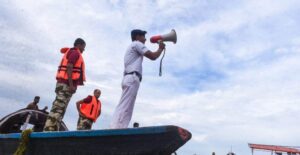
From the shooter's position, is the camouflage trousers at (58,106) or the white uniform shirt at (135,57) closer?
the white uniform shirt at (135,57)

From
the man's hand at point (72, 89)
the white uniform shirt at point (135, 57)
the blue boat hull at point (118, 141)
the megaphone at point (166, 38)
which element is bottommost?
the blue boat hull at point (118, 141)

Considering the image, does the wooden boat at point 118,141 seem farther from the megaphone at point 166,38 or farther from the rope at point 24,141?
the megaphone at point 166,38

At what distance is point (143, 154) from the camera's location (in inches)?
144

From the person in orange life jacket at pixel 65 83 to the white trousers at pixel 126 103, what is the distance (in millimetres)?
1303

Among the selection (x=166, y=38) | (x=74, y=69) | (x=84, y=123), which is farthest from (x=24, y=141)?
(x=84, y=123)

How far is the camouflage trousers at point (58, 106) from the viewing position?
5.52 metres

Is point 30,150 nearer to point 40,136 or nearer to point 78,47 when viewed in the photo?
point 40,136

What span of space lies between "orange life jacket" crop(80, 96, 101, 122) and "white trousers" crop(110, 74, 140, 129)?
3.26 m

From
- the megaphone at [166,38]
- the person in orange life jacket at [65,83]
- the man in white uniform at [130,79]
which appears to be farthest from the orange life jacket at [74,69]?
the megaphone at [166,38]

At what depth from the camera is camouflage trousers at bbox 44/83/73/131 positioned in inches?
217

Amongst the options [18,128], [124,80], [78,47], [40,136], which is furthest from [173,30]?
[18,128]

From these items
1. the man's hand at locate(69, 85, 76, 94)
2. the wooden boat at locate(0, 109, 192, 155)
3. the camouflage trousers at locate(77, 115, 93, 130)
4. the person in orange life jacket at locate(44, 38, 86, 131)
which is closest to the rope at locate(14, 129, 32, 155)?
the wooden boat at locate(0, 109, 192, 155)

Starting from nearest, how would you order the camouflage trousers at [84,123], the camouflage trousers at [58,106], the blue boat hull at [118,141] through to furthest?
the blue boat hull at [118,141]
the camouflage trousers at [58,106]
the camouflage trousers at [84,123]

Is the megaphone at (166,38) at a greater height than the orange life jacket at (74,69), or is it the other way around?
the megaphone at (166,38)
